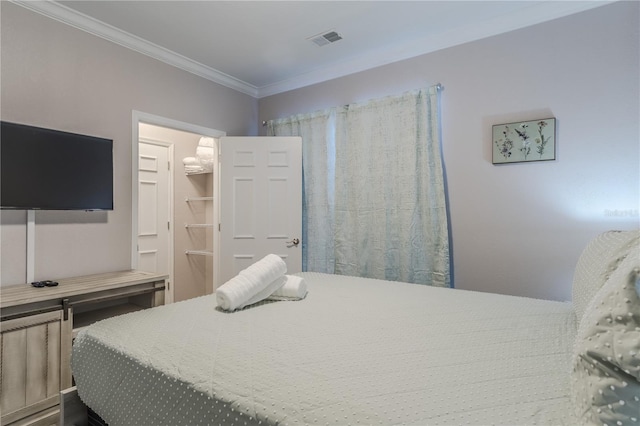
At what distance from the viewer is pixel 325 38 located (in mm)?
2873

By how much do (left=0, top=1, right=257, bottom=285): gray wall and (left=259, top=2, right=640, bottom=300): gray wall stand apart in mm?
2321

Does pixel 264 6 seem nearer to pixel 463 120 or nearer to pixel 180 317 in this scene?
pixel 463 120

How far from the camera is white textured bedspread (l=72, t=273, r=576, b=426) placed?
84 cm

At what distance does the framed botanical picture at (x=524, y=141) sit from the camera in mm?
2412

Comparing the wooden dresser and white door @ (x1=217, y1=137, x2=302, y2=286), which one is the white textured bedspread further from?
white door @ (x1=217, y1=137, x2=302, y2=286)

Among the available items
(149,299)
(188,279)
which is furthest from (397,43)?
(188,279)

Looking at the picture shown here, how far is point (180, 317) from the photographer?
60.6 inches

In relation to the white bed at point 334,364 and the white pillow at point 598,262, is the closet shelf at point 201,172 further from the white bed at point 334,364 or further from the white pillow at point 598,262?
the white pillow at point 598,262

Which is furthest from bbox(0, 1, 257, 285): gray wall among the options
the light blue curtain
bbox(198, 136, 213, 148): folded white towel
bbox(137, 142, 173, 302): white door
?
the light blue curtain

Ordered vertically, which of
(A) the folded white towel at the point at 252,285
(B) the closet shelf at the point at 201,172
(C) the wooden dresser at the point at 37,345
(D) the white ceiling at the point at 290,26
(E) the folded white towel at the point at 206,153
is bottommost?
(C) the wooden dresser at the point at 37,345

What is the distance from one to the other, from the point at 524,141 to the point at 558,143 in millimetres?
211

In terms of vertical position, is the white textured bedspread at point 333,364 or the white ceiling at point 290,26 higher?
the white ceiling at point 290,26

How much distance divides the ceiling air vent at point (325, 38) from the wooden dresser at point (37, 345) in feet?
8.12

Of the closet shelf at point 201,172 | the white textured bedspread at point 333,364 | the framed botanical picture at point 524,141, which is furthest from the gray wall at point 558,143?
the closet shelf at point 201,172
